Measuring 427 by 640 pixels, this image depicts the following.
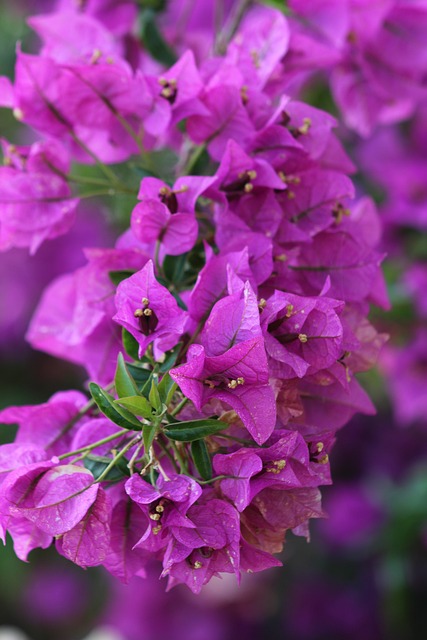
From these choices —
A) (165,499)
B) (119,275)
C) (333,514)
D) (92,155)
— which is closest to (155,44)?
(92,155)

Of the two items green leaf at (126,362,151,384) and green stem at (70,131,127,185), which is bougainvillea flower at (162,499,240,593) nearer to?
green leaf at (126,362,151,384)

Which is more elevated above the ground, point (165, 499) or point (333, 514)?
point (165, 499)

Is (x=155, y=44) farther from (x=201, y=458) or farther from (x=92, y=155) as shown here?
(x=201, y=458)

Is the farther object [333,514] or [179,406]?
[333,514]

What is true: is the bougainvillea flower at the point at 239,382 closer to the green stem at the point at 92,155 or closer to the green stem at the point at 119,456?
the green stem at the point at 119,456

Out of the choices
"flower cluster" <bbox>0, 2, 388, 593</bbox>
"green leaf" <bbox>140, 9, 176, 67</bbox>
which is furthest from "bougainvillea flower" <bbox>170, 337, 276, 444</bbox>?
"green leaf" <bbox>140, 9, 176, 67</bbox>

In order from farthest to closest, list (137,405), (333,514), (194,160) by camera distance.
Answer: (333,514)
(194,160)
(137,405)

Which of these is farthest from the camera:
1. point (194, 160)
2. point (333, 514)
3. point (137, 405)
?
point (333, 514)

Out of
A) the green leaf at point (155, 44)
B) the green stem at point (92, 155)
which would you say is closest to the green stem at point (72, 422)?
the green stem at point (92, 155)
